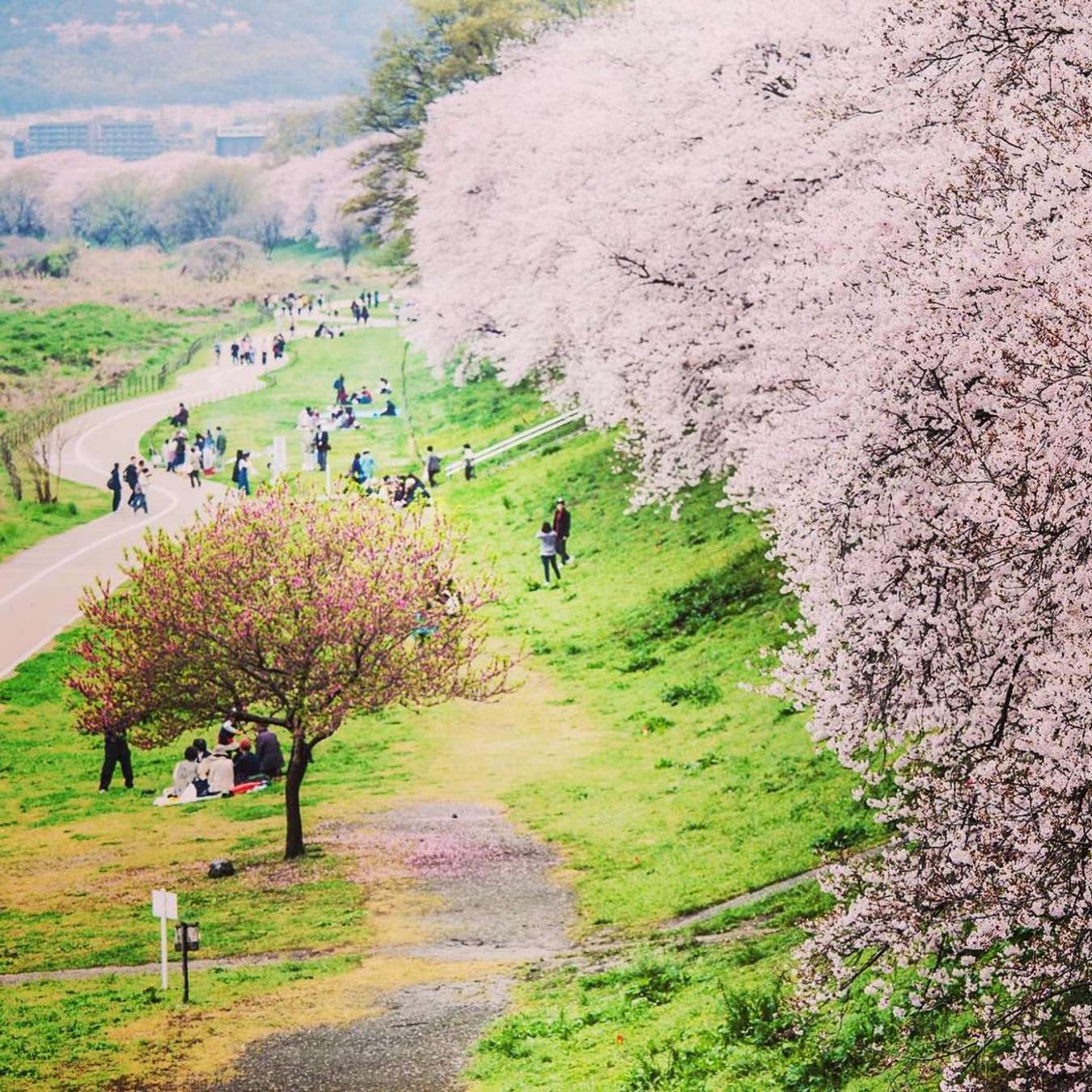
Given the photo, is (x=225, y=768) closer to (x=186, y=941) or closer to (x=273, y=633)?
(x=273, y=633)

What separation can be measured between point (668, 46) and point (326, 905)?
2516cm

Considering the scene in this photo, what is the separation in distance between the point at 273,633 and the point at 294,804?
2814 millimetres

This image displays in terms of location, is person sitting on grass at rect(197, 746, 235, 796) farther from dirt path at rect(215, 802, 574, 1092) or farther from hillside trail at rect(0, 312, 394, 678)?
dirt path at rect(215, 802, 574, 1092)

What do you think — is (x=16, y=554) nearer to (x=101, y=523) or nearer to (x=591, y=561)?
(x=101, y=523)

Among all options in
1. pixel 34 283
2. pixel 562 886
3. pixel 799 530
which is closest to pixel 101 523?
pixel 562 886

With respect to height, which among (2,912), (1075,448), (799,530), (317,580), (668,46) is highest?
(668,46)

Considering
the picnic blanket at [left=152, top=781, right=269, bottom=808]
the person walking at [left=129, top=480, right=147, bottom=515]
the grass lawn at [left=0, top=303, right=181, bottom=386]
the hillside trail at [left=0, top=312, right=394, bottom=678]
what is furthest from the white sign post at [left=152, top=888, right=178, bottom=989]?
the grass lawn at [left=0, top=303, right=181, bottom=386]

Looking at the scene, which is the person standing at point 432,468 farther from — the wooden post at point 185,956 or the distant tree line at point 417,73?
the wooden post at point 185,956

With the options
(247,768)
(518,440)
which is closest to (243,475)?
(518,440)

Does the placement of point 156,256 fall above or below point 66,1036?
above

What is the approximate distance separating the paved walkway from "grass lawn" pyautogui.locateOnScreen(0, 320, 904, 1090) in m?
4.51

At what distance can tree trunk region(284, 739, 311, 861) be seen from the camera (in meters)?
25.8

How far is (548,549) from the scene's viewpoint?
41469mm

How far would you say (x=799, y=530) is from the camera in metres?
15.7
